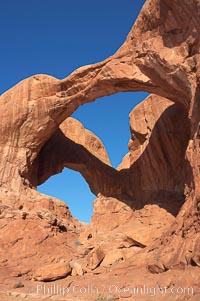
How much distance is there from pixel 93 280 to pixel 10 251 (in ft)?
21.8

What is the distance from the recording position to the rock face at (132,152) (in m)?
12.3

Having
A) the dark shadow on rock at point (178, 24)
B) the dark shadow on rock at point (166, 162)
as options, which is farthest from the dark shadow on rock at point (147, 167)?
the dark shadow on rock at point (178, 24)

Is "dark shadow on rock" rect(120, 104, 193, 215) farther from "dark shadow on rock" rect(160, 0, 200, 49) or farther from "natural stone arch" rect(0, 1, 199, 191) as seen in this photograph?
"dark shadow on rock" rect(160, 0, 200, 49)

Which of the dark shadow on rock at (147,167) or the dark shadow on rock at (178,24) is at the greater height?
the dark shadow on rock at (178,24)

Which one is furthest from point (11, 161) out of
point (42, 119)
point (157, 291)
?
point (157, 291)

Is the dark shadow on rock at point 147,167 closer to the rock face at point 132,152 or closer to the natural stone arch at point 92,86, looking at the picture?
the rock face at point 132,152

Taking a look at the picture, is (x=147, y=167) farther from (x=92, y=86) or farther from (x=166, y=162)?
(x=92, y=86)

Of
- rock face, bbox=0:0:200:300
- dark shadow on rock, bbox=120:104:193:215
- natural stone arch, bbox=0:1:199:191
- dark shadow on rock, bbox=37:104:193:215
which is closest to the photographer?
rock face, bbox=0:0:200:300

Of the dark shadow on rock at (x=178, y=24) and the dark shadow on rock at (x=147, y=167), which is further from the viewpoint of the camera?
the dark shadow on rock at (x=147, y=167)

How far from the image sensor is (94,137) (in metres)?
33.0

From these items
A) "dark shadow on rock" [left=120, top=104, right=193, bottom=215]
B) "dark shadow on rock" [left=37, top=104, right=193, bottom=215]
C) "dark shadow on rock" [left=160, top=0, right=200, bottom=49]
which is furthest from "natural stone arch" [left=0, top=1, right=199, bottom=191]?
"dark shadow on rock" [left=120, top=104, right=193, bottom=215]

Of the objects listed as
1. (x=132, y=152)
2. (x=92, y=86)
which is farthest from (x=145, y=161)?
(x=92, y=86)

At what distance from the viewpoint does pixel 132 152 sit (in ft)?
78.3

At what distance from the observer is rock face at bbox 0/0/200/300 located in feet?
40.4
